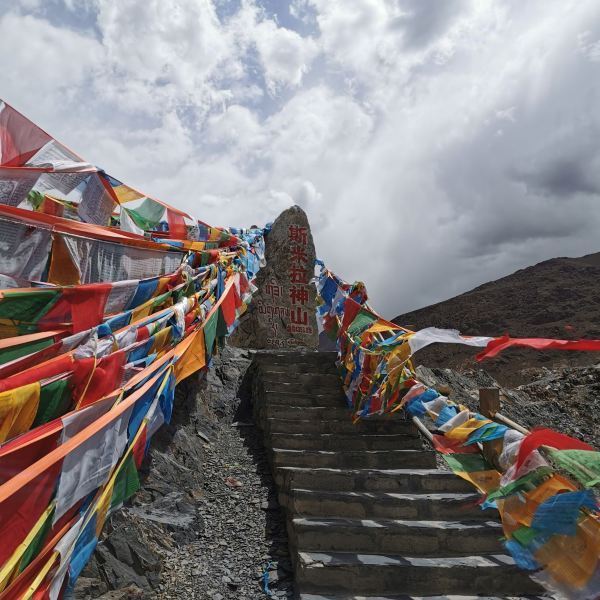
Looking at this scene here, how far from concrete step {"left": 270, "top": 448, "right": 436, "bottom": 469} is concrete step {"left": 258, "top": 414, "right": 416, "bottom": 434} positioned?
63 cm

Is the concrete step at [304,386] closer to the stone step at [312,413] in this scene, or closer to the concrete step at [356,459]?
the stone step at [312,413]

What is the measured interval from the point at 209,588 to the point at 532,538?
3.25 metres

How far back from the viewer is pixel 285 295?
14.3 m

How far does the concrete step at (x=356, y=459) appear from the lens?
707cm

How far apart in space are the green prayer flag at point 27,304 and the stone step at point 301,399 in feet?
16.7

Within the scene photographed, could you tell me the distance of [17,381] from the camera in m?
3.40

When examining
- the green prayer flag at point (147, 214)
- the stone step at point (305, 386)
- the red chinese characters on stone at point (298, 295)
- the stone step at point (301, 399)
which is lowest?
the stone step at point (301, 399)

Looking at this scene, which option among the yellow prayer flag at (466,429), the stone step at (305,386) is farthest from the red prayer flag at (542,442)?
the stone step at (305,386)

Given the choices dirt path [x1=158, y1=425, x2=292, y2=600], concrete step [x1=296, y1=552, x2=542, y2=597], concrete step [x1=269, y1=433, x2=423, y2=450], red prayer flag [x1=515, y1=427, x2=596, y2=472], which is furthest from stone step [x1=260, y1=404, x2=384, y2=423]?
red prayer flag [x1=515, y1=427, x2=596, y2=472]

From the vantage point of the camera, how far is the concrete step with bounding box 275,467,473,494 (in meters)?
6.38

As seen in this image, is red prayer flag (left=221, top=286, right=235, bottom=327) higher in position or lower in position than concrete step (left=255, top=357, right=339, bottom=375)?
higher

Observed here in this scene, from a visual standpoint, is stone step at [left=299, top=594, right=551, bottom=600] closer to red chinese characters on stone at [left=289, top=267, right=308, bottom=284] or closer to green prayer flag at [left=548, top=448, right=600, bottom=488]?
green prayer flag at [left=548, top=448, right=600, bottom=488]

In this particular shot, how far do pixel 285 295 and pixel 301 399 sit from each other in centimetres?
585

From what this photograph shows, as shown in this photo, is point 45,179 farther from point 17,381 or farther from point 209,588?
point 209,588
